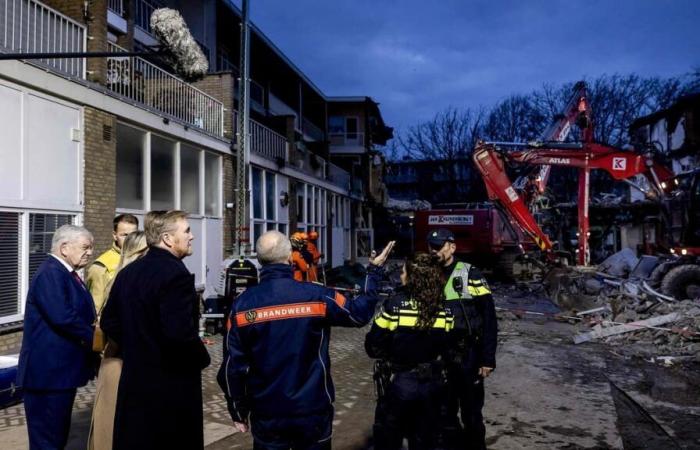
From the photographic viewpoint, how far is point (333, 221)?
77.6 feet

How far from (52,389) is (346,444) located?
8.31 feet

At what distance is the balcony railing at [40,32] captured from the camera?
7.96m

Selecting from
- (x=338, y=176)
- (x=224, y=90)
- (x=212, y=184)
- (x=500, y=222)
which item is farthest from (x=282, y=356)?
(x=338, y=176)

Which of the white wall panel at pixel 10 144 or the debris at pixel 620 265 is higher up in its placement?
Answer: the white wall panel at pixel 10 144

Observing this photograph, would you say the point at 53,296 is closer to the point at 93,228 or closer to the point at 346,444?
the point at 346,444

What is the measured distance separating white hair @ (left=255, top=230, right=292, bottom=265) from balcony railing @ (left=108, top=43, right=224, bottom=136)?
7436mm

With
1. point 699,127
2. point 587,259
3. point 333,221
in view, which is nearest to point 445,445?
point 587,259

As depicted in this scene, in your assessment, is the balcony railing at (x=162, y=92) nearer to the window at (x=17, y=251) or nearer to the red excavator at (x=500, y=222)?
the window at (x=17, y=251)

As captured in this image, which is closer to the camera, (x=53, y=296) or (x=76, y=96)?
(x=53, y=296)

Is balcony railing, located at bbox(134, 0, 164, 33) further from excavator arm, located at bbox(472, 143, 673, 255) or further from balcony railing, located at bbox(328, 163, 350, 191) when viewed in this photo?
excavator arm, located at bbox(472, 143, 673, 255)

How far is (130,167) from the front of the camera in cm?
1029

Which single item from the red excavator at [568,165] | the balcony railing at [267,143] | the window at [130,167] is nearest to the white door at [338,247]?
the balcony railing at [267,143]

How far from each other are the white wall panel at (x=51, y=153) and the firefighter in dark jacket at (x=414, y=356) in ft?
20.3

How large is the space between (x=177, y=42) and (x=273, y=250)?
3132mm
